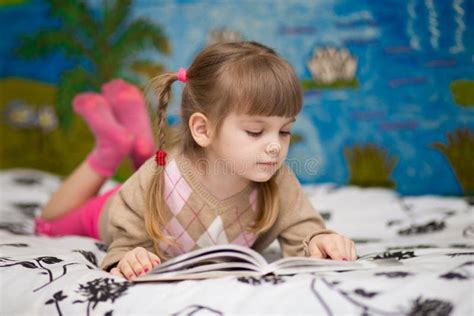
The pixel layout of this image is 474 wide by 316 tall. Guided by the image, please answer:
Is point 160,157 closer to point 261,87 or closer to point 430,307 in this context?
point 261,87

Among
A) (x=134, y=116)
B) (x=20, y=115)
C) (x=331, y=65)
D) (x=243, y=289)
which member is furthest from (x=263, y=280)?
(x=20, y=115)

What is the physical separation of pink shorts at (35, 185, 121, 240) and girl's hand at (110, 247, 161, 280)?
552 mm

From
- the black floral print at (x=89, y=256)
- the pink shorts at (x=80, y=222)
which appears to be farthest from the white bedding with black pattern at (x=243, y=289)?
the pink shorts at (x=80, y=222)

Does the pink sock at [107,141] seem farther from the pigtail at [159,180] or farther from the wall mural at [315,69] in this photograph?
the wall mural at [315,69]

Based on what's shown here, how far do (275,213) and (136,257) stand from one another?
1.24 feet

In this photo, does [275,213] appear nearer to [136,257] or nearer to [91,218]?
[136,257]

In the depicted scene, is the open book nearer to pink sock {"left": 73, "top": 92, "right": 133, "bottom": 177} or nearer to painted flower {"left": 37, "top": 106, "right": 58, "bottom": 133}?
pink sock {"left": 73, "top": 92, "right": 133, "bottom": 177}

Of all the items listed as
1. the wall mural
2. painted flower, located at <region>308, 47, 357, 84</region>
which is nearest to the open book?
the wall mural

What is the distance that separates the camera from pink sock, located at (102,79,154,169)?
198 cm

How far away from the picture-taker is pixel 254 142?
133 centimetres

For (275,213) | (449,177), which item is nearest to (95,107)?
(275,213)

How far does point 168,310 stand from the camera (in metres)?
1.06

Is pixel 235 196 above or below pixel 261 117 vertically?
below

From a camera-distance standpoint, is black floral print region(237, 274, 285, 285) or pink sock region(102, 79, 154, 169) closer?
black floral print region(237, 274, 285, 285)
